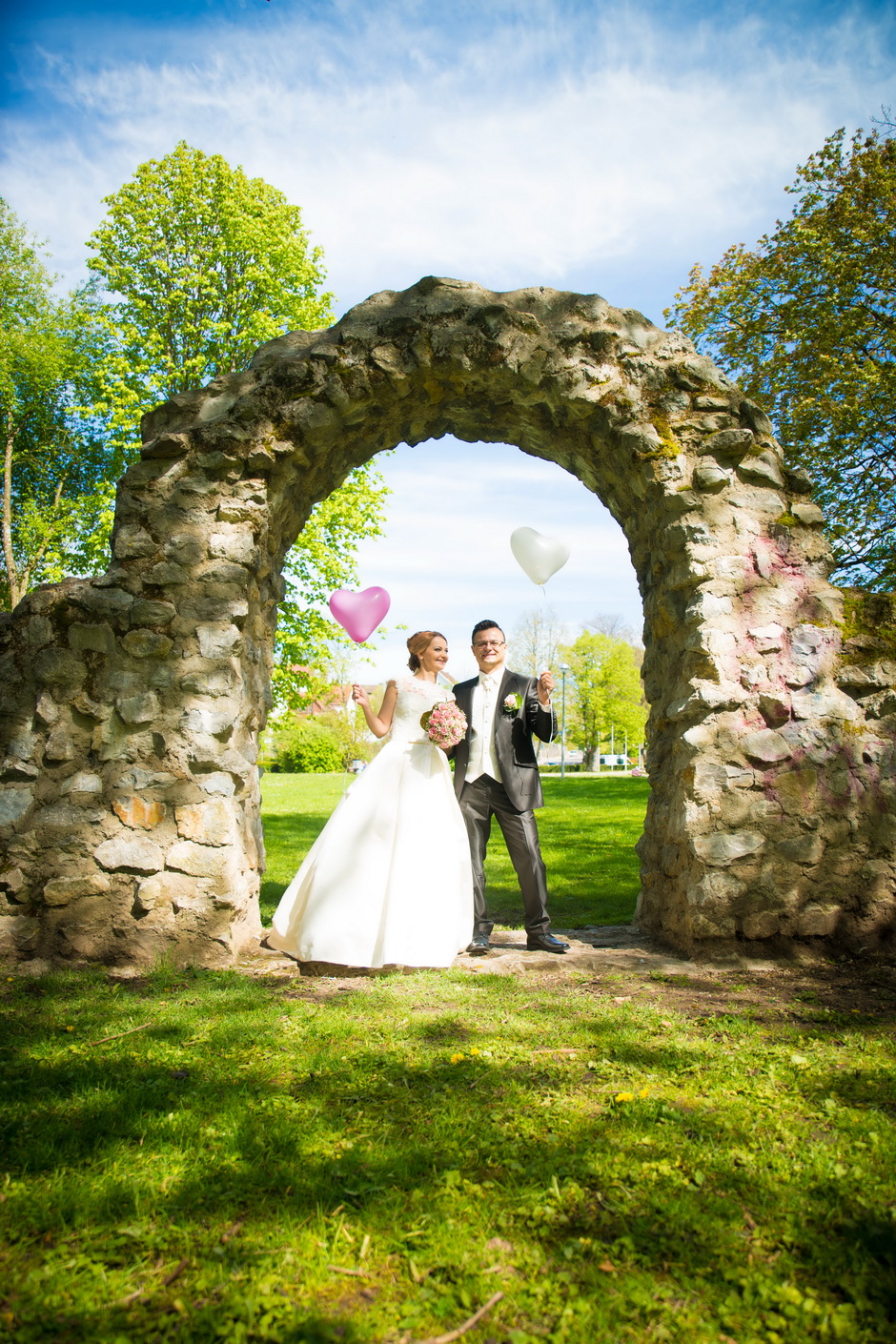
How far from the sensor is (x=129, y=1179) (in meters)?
2.24

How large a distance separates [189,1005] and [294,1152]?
1626mm

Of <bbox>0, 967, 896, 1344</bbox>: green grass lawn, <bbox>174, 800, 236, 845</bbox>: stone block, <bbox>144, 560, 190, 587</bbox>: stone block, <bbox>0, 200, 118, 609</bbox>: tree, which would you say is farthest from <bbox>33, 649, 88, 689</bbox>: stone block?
<bbox>0, 200, 118, 609</bbox>: tree

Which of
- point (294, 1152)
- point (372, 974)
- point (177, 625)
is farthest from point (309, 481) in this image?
point (294, 1152)

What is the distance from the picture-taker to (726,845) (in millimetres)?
4715

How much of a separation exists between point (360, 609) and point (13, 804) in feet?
8.32

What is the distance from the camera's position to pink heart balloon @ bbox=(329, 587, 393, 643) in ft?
18.1

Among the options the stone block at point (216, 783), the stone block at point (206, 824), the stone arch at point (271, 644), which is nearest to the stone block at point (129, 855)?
the stone arch at point (271, 644)

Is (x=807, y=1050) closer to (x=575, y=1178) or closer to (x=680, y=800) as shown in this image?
(x=575, y=1178)

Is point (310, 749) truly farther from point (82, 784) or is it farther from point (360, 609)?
point (82, 784)

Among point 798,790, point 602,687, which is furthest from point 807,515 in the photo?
point 602,687

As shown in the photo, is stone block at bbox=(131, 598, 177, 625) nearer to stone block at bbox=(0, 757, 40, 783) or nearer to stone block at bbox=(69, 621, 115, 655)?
stone block at bbox=(69, 621, 115, 655)

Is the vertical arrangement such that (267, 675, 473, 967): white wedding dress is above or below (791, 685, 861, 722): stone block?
below

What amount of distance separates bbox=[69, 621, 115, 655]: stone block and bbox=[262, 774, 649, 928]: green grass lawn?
8.34ft

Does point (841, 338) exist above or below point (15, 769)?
above
